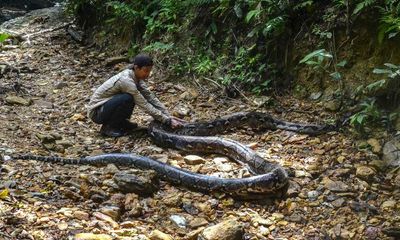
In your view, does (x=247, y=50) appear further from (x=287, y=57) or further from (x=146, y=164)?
(x=146, y=164)

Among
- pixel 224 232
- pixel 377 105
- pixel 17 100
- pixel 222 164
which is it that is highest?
pixel 377 105

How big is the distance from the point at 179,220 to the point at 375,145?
299cm

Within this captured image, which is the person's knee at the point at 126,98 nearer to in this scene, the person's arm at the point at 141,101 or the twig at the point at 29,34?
the person's arm at the point at 141,101

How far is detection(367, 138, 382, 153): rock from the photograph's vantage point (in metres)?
6.00

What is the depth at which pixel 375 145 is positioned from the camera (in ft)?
19.9

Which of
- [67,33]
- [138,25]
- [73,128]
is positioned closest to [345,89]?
[73,128]

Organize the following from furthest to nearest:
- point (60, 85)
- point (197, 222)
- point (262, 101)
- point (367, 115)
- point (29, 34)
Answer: point (29, 34) < point (60, 85) < point (262, 101) < point (367, 115) < point (197, 222)

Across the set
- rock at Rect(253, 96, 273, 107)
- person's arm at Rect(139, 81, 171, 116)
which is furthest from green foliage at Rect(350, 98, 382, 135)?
person's arm at Rect(139, 81, 171, 116)

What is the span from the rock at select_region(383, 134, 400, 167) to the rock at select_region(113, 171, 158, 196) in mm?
3029

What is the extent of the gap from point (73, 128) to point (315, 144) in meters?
4.19

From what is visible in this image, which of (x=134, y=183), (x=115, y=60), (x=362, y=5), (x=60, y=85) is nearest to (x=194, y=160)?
(x=134, y=183)

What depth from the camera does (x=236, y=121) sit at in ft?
25.4

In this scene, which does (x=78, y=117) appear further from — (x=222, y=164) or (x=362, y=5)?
(x=362, y=5)

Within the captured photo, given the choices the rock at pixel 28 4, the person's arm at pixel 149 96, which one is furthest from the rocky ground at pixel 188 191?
the rock at pixel 28 4
